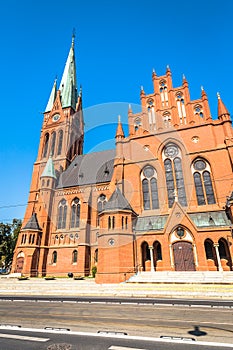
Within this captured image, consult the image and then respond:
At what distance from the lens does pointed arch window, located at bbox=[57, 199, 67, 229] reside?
113 ft

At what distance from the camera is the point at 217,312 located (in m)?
8.72

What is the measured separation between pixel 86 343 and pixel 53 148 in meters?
43.1

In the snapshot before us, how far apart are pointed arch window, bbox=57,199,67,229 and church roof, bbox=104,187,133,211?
13.0m

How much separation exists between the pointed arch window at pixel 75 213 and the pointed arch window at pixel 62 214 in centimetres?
133

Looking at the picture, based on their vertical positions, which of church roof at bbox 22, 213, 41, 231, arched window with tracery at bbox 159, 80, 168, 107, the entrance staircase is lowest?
the entrance staircase

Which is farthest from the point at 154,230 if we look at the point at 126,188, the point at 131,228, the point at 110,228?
the point at 126,188

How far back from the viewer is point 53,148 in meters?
45.3

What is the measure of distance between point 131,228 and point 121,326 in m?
16.7

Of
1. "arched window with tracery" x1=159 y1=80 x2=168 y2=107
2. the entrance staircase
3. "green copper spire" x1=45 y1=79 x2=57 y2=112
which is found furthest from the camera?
"green copper spire" x1=45 y1=79 x2=57 y2=112

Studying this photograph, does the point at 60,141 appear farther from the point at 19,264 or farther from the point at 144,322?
the point at 144,322

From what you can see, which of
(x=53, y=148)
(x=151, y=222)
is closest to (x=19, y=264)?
(x=151, y=222)

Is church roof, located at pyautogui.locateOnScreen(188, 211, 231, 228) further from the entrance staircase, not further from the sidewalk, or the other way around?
the sidewalk

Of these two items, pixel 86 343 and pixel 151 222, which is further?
pixel 151 222

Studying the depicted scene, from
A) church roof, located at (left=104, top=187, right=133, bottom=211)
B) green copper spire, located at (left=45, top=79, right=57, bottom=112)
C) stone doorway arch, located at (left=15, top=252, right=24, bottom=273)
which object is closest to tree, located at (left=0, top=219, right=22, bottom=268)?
stone doorway arch, located at (left=15, top=252, right=24, bottom=273)
